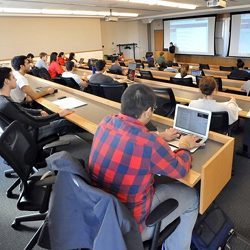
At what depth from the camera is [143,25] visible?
13969mm

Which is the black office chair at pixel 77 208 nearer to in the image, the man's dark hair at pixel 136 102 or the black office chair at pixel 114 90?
the man's dark hair at pixel 136 102

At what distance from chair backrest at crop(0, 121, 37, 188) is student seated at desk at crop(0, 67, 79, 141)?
20.6 inches

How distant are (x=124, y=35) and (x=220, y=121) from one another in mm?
12608

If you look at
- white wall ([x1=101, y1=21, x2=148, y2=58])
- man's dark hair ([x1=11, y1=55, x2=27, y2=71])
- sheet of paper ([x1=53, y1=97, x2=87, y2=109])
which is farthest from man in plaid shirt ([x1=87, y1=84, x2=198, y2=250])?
white wall ([x1=101, y1=21, x2=148, y2=58])

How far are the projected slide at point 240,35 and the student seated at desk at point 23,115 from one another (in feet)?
31.6

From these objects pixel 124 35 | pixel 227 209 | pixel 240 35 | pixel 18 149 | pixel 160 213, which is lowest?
pixel 227 209

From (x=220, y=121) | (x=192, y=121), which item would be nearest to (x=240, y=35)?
(x=220, y=121)

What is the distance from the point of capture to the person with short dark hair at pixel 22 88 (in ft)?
10.8

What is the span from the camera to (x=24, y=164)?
70.4 inches

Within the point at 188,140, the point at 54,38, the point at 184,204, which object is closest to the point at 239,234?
the point at 184,204

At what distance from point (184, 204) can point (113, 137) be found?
616mm

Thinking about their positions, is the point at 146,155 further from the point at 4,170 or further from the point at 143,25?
the point at 143,25

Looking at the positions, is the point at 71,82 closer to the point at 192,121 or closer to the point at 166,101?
the point at 166,101

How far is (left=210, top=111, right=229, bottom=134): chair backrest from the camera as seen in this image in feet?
7.80
